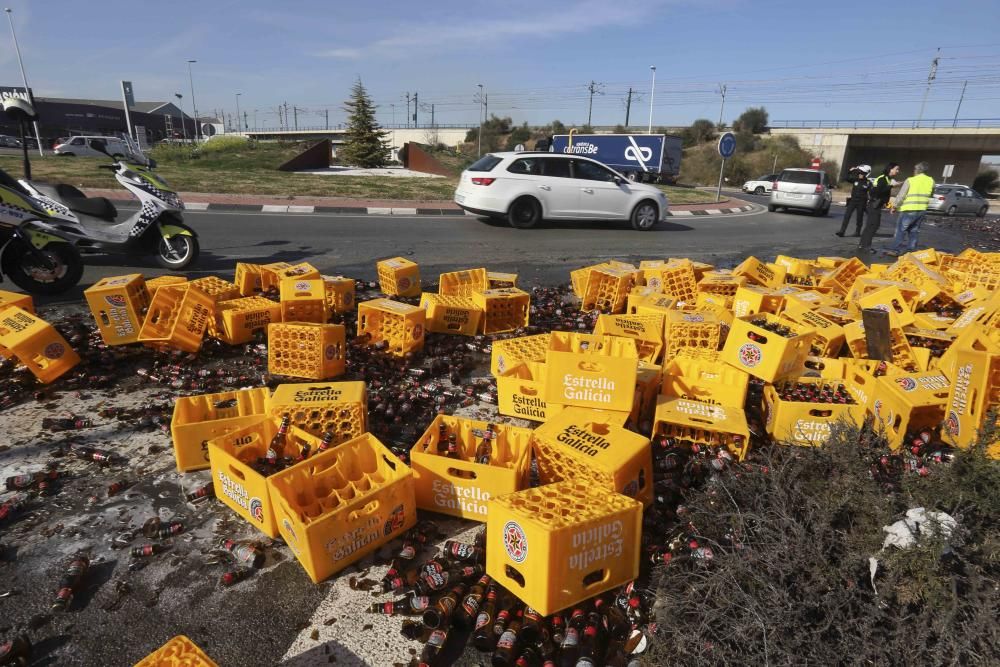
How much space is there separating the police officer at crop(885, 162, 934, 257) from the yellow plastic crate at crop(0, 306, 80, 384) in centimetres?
1320

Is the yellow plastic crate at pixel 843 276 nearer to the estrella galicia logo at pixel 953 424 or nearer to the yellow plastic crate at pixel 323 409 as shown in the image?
the estrella galicia logo at pixel 953 424

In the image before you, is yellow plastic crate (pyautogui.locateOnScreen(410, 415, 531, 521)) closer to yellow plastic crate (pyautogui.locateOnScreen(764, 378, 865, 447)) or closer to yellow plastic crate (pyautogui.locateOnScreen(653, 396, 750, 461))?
yellow plastic crate (pyautogui.locateOnScreen(653, 396, 750, 461))

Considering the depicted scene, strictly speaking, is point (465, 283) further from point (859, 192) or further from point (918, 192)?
point (859, 192)

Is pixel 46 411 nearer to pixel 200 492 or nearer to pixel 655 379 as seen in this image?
pixel 200 492

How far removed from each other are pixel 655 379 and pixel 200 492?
308 centimetres

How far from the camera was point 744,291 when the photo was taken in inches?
232

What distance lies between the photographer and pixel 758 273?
733 centimetres

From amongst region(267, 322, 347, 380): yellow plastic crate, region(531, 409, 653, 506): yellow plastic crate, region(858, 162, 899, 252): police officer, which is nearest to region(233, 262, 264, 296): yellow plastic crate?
A: region(267, 322, 347, 380): yellow plastic crate

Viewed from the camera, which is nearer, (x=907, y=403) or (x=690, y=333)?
(x=907, y=403)

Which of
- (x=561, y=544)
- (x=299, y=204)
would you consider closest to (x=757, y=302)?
(x=561, y=544)

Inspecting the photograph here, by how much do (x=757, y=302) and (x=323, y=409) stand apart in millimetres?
4456

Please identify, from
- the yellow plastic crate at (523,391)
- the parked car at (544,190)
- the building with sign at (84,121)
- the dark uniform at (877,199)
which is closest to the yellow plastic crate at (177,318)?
the yellow plastic crate at (523,391)

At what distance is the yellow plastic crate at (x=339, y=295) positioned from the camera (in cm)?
595

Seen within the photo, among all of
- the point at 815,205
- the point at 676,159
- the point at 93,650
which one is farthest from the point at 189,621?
the point at 676,159
